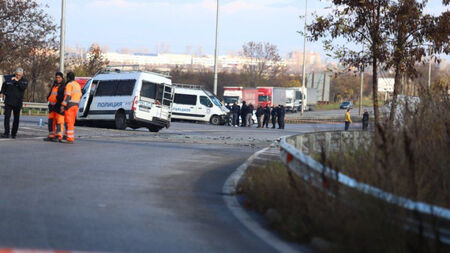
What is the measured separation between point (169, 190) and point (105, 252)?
4199 mm

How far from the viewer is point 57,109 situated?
1703 centimetres

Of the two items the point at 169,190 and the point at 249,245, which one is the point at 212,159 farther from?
the point at 249,245

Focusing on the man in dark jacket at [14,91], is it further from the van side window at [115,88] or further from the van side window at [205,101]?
the van side window at [205,101]

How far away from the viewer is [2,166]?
39.0 ft

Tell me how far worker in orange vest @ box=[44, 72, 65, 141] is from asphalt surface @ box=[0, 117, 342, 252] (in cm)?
148

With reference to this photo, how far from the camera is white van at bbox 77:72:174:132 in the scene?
85.6ft

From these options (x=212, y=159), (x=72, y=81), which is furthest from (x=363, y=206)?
(x=72, y=81)

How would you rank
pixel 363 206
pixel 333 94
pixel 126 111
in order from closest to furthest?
pixel 363 206 → pixel 126 111 → pixel 333 94

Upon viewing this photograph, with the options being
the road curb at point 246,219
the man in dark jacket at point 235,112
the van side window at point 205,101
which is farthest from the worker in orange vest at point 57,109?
the man in dark jacket at point 235,112

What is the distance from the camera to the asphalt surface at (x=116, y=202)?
21.6ft

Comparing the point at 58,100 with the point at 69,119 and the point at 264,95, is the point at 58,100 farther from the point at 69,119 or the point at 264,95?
the point at 264,95

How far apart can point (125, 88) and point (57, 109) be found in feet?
30.8

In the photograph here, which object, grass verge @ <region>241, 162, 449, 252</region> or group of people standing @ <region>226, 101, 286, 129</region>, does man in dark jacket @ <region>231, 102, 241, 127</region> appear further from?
grass verge @ <region>241, 162, 449, 252</region>

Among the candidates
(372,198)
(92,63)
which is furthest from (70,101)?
(92,63)
